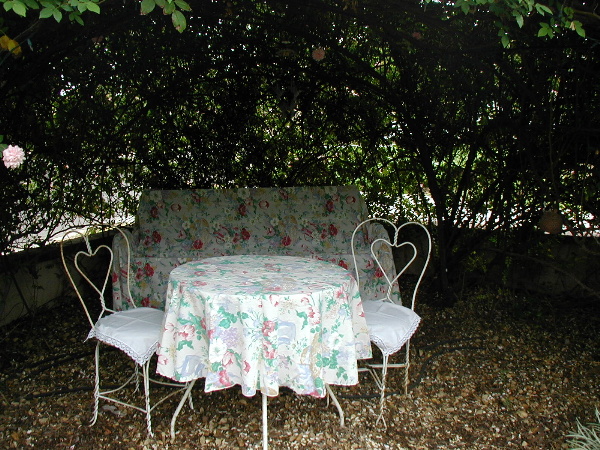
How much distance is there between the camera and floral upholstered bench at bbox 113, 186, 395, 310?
440 centimetres

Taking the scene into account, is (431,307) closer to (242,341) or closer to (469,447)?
(469,447)

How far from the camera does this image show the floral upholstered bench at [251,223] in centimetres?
440

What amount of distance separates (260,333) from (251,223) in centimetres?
245

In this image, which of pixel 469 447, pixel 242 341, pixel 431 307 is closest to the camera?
pixel 242 341

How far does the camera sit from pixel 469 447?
2445 millimetres

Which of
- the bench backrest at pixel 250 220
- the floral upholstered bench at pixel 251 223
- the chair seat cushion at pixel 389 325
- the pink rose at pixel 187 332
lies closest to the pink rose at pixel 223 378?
the pink rose at pixel 187 332

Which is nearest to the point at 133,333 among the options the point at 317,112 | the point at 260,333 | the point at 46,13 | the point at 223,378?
the point at 223,378

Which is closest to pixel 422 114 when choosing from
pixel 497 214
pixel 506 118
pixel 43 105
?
pixel 506 118

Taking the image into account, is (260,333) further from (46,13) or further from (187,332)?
(46,13)

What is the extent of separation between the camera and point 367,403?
2.79 m

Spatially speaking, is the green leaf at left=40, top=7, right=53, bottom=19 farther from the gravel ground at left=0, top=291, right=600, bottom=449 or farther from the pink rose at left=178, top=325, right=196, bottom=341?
the gravel ground at left=0, top=291, right=600, bottom=449

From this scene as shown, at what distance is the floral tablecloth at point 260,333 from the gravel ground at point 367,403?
389 mm

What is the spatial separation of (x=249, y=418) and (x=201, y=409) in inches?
10.0

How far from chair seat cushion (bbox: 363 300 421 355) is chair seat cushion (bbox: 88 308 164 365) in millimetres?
1004
